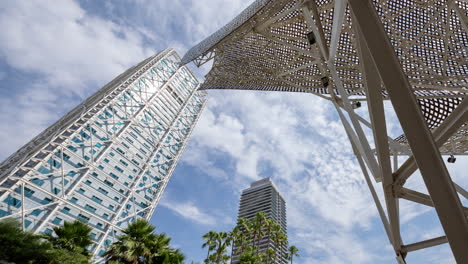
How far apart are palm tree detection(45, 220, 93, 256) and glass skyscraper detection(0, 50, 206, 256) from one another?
43.4ft

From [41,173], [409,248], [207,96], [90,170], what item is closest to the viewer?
[409,248]

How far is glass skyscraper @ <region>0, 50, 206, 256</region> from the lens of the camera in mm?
28594

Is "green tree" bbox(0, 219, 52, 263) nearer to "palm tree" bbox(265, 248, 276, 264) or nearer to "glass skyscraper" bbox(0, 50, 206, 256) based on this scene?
"glass skyscraper" bbox(0, 50, 206, 256)

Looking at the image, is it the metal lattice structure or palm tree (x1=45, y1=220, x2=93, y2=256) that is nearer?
the metal lattice structure

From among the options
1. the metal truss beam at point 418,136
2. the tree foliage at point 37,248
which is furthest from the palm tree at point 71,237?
the metal truss beam at point 418,136

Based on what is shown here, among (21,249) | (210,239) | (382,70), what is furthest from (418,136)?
(210,239)

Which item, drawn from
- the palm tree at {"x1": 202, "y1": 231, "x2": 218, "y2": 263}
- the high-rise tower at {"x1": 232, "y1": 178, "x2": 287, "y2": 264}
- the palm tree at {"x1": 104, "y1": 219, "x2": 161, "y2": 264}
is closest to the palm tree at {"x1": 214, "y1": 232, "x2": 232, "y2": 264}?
the palm tree at {"x1": 202, "y1": 231, "x2": 218, "y2": 263}

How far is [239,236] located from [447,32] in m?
36.0

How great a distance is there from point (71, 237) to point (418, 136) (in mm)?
13624

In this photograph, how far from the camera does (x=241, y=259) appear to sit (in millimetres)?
24938

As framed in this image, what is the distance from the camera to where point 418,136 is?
1938mm

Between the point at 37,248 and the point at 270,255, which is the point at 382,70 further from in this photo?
the point at 270,255

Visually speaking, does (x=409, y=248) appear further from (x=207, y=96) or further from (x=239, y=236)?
(x=207, y=96)

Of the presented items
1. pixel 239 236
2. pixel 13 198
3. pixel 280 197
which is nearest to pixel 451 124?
pixel 13 198
